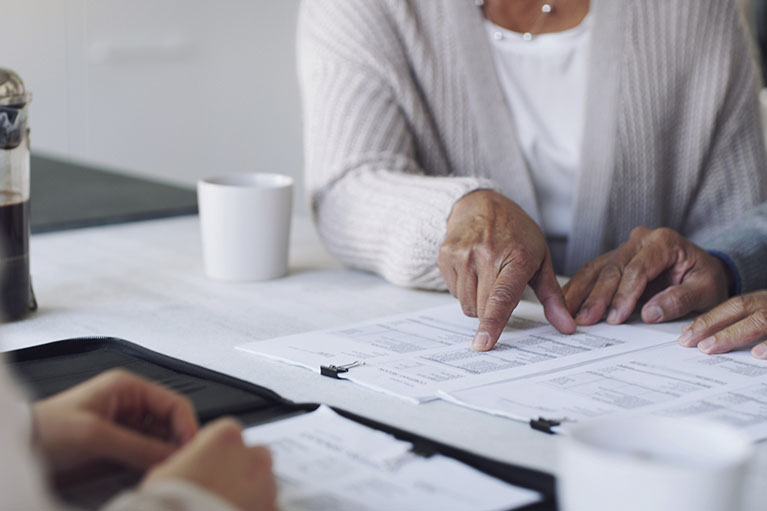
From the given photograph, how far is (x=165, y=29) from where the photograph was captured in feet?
10.4

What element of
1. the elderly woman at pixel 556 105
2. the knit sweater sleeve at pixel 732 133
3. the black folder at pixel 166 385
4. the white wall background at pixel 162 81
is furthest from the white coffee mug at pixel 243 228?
the white wall background at pixel 162 81

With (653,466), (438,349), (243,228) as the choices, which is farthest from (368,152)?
(653,466)

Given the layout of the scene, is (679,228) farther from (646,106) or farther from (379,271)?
(379,271)

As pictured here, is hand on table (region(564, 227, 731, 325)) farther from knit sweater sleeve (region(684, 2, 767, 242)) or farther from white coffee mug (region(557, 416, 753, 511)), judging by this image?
white coffee mug (region(557, 416, 753, 511))

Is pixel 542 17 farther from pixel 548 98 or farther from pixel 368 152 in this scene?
pixel 368 152

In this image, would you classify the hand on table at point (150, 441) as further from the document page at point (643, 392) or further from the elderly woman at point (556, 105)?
the elderly woman at point (556, 105)

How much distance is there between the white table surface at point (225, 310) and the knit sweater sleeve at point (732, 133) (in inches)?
19.9

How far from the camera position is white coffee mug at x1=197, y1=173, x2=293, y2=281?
3.47ft

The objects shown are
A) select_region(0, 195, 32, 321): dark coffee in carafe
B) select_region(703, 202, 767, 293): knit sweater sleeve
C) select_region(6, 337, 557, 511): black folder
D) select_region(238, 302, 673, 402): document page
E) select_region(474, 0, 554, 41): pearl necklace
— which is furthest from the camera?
select_region(474, 0, 554, 41): pearl necklace

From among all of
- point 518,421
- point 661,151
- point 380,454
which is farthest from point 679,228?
point 380,454

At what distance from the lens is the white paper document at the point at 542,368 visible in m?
0.68

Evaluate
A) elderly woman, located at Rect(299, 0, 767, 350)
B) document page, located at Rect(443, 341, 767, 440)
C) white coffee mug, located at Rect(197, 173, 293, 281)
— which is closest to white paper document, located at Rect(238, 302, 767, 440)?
document page, located at Rect(443, 341, 767, 440)

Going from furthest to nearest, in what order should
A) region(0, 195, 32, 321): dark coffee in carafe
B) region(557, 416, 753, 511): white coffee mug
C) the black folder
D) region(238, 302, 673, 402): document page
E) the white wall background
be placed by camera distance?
the white wall background < region(0, 195, 32, 321): dark coffee in carafe < region(238, 302, 673, 402): document page < the black folder < region(557, 416, 753, 511): white coffee mug

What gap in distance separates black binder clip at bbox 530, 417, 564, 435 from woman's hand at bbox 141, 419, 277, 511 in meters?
0.22
